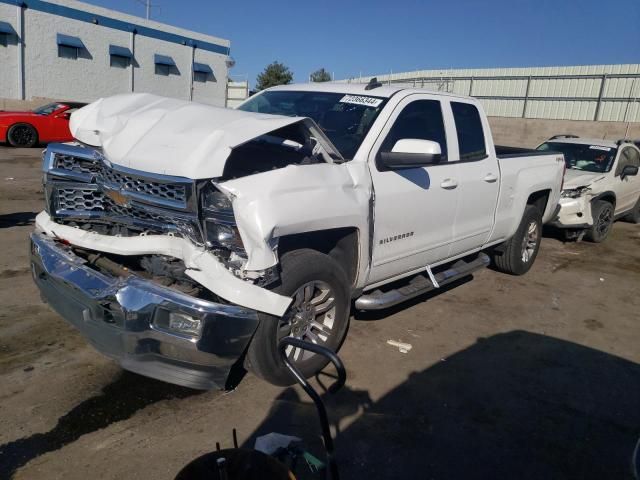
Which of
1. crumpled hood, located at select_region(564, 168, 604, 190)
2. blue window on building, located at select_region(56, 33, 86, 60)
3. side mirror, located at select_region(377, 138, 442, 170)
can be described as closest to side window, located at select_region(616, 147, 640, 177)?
crumpled hood, located at select_region(564, 168, 604, 190)

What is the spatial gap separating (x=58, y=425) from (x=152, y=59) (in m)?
27.7

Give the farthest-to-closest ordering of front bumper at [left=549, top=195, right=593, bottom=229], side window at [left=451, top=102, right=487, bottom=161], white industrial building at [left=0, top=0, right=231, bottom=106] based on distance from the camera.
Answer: white industrial building at [left=0, top=0, right=231, bottom=106] < front bumper at [left=549, top=195, right=593, bottom=229] < side window at [left=451, top=102, right=487, bottom=161]

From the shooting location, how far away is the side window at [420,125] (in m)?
4.09

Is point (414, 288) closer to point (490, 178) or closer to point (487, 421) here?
point (487, 421)

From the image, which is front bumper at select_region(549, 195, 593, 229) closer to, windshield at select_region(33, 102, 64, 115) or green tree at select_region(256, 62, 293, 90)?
windshield at select_region(33, 102, 64, 115)

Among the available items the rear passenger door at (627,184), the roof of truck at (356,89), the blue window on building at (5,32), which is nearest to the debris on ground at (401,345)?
the roof of truck at (356,89)

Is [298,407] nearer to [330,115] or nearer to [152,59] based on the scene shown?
[330,115]

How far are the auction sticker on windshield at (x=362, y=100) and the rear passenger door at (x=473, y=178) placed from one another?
944mm

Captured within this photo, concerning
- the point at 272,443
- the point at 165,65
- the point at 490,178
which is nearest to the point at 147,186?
the point at 272,443

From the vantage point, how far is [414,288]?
444 centimetres

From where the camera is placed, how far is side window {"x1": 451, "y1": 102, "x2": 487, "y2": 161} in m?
4.87

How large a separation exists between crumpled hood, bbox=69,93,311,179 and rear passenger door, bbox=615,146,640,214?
25.5 feet

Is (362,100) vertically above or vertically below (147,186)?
above

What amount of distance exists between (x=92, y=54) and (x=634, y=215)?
2391 centimetres
